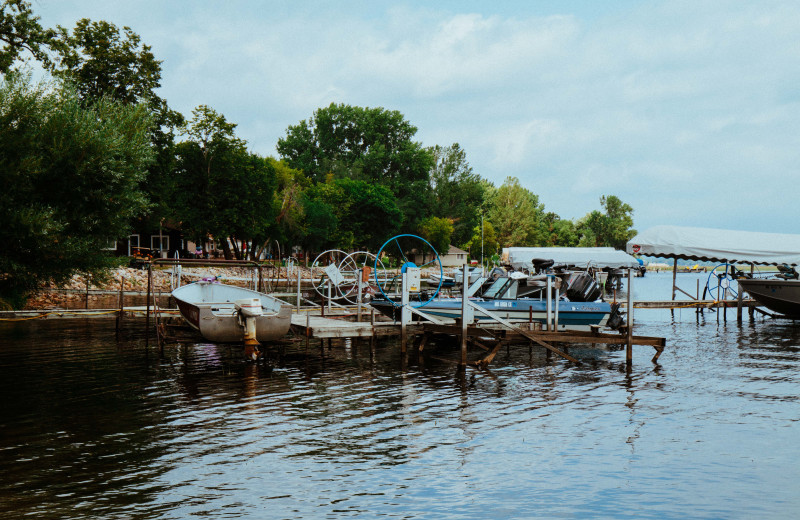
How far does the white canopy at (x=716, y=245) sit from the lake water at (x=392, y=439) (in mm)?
10602

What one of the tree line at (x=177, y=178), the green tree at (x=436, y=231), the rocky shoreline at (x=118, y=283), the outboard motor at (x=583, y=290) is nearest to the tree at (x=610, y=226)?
the tree line at (x=177, y=178)

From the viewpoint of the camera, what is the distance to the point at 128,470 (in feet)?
34.6

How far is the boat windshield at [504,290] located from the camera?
82.3 ft

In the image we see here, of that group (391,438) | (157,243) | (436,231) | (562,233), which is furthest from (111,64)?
(562,233)

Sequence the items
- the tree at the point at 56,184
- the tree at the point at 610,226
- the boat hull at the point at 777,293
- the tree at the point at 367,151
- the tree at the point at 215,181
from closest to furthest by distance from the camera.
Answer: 1. the tree at the point at 56,184
2. the boat hull at the point at 777,293
3. the tree at the point at 215,181
4. the tree at the point at 367,151
5. the tree at the point at 610,226

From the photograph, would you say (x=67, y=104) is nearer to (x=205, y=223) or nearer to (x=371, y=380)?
(x=371, y=380)

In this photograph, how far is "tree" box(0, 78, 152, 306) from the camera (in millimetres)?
27000

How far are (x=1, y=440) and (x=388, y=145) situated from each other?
4221 inches

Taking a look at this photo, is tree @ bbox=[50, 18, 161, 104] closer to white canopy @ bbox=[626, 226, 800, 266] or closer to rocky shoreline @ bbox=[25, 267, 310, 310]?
rocky shoreline @ bbox=[25, 267, 310, 310]

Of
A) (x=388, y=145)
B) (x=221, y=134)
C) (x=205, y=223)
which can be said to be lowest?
(x=205, y=223)

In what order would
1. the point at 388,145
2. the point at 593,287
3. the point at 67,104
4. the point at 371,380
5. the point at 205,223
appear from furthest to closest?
the point at 388,145, the point at 205,223, the point at 67,104, the point at 593,287, the point at 371,380

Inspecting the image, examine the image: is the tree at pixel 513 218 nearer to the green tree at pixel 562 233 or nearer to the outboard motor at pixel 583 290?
the green tree at pixel 562 233

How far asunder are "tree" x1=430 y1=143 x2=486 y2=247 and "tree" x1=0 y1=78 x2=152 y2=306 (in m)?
91.7

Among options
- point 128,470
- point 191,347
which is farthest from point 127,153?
point 128,470
